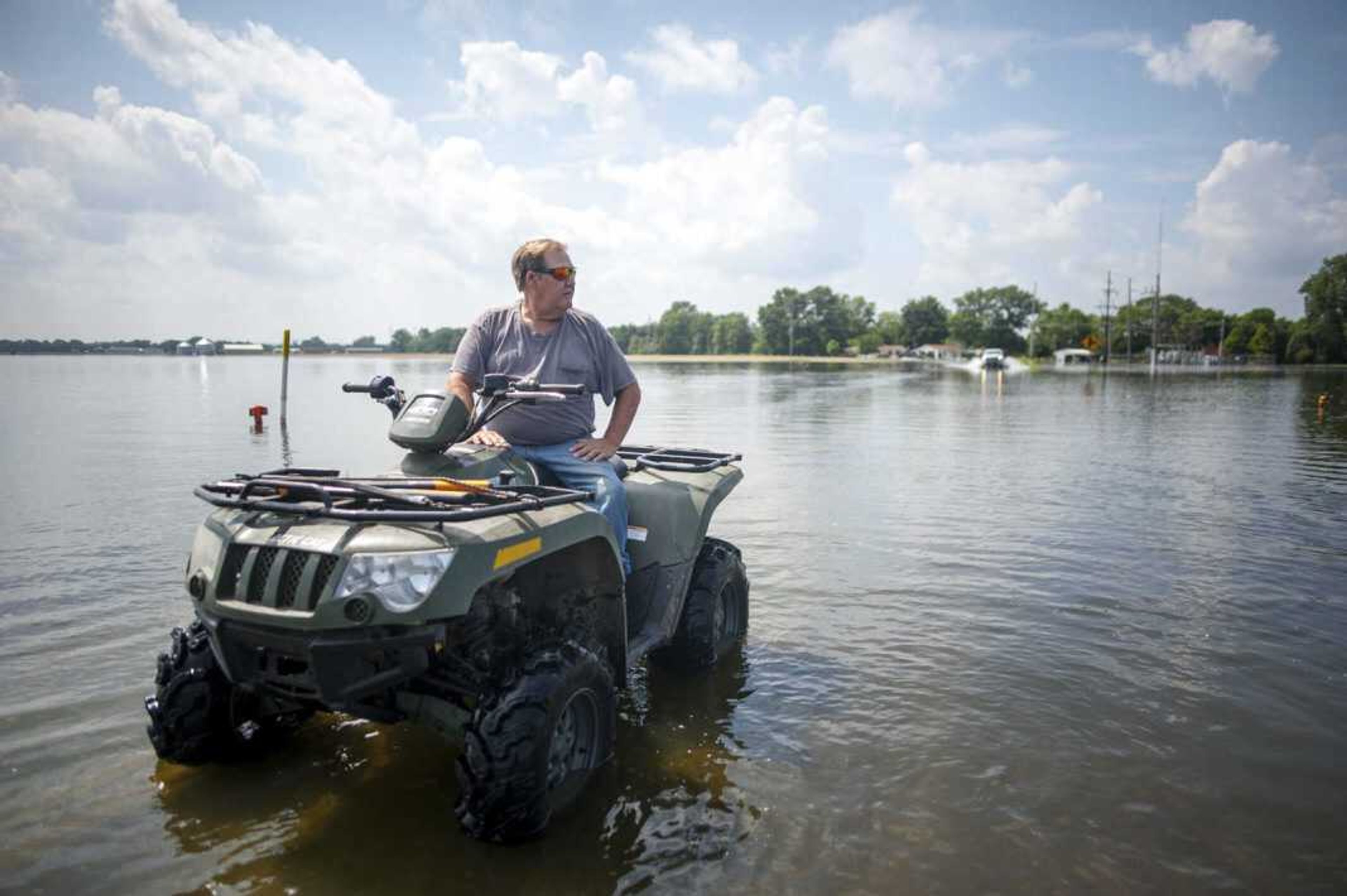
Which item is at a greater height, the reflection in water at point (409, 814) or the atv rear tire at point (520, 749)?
the atv rear tire at point (520, 749)

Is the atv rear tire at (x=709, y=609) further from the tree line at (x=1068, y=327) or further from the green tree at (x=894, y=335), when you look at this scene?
the green tree at (x=894, y=335)

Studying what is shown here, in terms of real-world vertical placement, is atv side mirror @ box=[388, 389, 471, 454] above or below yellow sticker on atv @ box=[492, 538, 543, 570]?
above

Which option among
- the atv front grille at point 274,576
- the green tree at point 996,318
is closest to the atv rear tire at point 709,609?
the atv front grille at point 274,576

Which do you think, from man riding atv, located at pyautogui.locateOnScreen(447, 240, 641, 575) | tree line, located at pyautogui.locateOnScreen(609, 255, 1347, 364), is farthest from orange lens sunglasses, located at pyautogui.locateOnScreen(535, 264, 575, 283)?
tree line, located at pyautogui.locateOnScreen(609, 255, 1347, 364)

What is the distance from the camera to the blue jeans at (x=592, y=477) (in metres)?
4.52

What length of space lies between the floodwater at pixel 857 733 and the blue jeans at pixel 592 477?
1120 millimetres

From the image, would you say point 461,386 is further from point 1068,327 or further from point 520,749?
point 1068,327

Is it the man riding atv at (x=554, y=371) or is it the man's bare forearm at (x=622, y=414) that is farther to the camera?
the man's bare forearm at (x=622, y=414)

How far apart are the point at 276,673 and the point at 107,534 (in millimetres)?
7270

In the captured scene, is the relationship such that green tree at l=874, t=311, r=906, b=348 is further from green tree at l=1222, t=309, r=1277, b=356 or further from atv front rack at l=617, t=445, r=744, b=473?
atv front rack at l=617, t=445, r=744, b=473

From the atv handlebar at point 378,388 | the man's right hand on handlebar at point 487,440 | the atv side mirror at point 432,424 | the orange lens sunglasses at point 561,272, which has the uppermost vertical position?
the orange lens sunglasses at point 561,272

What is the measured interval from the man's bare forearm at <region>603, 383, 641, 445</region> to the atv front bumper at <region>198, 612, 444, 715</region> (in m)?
1.69

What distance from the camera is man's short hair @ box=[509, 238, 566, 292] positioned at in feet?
15.4

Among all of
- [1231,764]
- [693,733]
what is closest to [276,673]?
[693,733]
